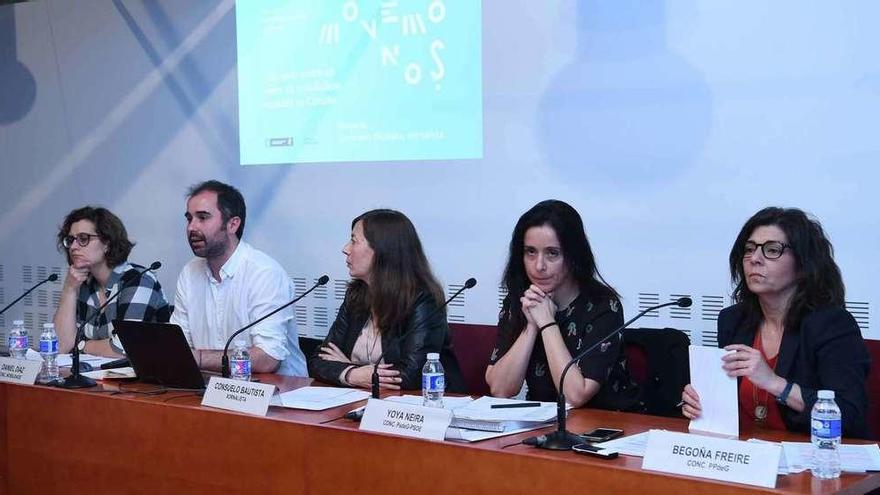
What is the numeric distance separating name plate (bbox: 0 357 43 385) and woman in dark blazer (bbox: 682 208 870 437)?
188 centimetres

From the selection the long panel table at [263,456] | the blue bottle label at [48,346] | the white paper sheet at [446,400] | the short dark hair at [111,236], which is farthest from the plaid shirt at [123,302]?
the white paper sheet at [446,400]

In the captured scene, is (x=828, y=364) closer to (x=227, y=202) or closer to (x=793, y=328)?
(x=793, y=328)

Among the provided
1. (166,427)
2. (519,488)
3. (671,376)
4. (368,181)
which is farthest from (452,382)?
(368,181)

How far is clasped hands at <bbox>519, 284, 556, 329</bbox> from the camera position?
2.83 metres

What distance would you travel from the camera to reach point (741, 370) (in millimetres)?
2225

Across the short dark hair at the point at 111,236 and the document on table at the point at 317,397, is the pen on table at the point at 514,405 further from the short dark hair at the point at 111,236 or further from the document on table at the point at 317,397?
the short dark hair at the point at 111,236

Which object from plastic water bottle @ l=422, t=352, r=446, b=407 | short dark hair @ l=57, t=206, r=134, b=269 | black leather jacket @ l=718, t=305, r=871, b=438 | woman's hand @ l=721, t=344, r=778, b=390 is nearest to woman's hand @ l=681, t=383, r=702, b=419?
woman's hand @ l=721, t=344, r=778, b=390

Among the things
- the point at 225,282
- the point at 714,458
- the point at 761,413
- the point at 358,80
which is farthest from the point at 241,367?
the point at 358,80

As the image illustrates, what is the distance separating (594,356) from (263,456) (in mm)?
885

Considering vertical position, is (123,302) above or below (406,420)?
above

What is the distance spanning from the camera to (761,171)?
11.8 feet

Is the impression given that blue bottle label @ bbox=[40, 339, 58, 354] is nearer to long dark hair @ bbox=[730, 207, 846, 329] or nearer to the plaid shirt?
the plaid shirt

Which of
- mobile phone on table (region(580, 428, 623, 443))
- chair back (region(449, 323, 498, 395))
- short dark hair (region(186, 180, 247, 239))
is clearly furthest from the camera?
short dark hair (region(186, 180, 247, 239))

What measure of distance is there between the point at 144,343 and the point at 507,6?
2.00m
